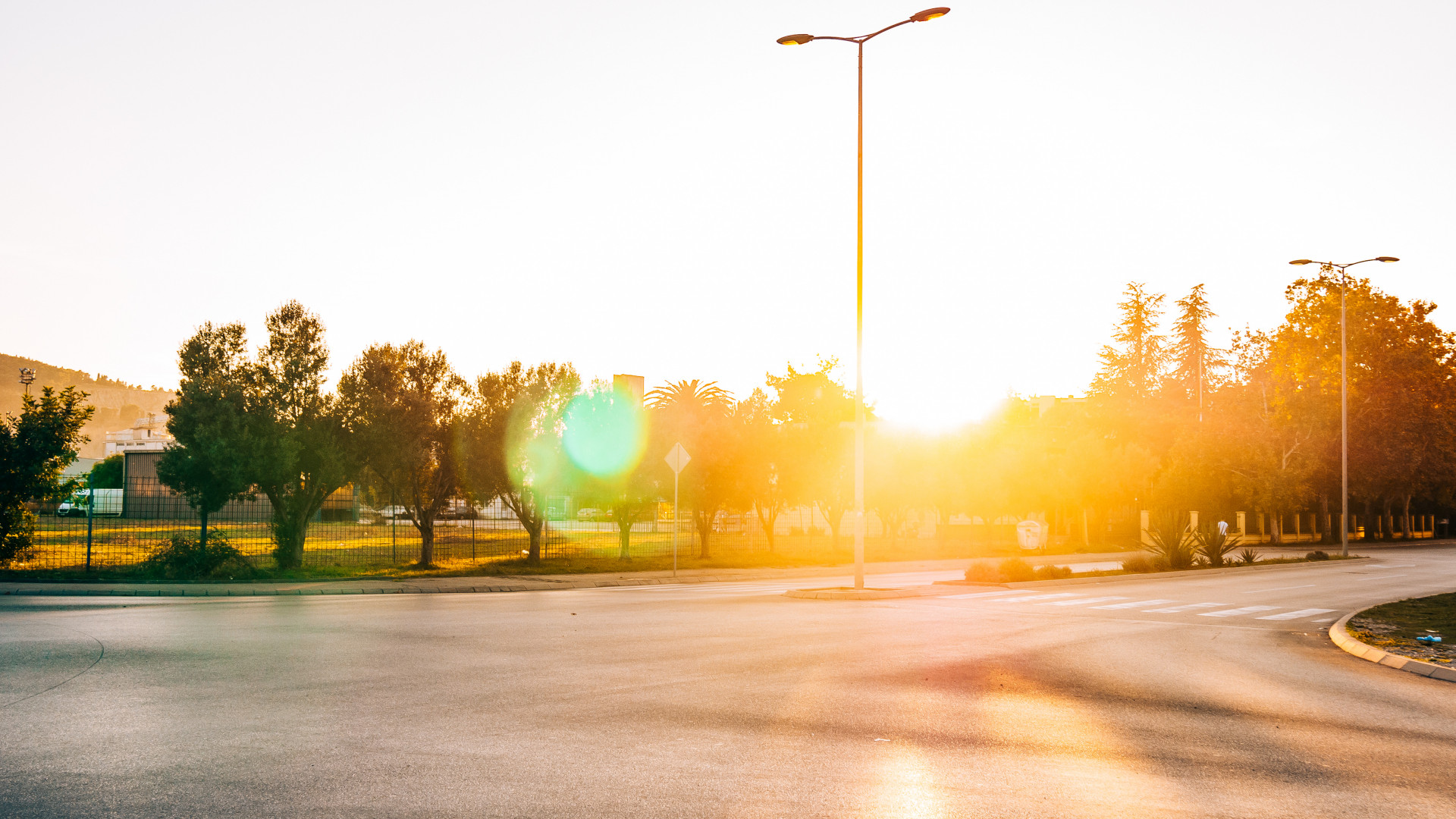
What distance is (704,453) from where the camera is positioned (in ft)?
120

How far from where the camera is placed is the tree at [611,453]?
3035 cm

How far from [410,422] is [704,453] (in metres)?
12.6

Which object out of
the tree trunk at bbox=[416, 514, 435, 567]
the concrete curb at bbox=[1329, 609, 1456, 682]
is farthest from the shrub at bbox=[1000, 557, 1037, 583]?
the tree trunk at bbox=[416, 514, 435, 567]

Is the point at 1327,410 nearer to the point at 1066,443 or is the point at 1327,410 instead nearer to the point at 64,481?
the point at 1066,443

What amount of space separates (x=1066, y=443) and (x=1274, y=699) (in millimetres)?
51282

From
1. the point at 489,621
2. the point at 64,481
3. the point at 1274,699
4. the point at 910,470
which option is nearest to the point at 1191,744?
the point at 1274,699

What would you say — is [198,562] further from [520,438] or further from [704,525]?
[704,525]

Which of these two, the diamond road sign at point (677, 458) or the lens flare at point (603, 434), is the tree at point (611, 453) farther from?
the diamond road sign at point (677, 458)

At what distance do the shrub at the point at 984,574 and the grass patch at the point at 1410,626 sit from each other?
26.1 ft

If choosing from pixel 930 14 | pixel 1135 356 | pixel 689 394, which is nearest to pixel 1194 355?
pixel 1135 356

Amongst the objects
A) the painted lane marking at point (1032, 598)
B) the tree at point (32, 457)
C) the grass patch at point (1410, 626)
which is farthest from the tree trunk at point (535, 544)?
the grass patch at point (1410, 626)

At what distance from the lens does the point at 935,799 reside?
5770 millimetres

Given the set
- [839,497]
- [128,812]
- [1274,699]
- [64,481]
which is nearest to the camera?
[128,812]

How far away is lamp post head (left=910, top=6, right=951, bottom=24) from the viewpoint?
61.3 feet
